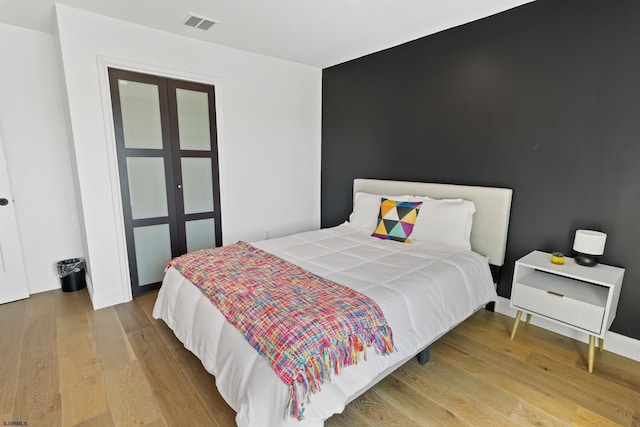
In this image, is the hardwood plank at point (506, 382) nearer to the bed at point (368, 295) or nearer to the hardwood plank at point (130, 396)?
the bed at point (368, 295)

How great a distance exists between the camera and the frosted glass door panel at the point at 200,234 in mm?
3346

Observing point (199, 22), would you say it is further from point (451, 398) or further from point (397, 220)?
point (451, 398)

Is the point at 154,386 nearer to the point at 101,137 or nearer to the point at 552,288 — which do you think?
the point at 101,137

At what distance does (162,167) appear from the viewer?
304 cm

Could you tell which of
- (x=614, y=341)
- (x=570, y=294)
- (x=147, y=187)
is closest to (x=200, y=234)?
(x=147, y=187)

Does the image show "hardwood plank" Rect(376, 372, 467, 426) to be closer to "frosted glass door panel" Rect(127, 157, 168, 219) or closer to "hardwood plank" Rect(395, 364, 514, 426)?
"hardwood plank" Rect(395, 364, 514, 426)

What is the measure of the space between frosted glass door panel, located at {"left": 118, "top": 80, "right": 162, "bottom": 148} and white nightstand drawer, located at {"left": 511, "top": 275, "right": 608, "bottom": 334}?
336cm

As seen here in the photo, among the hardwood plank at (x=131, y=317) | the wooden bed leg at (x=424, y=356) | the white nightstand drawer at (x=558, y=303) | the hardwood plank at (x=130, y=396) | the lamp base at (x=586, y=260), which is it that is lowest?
the hardwood plank at (x=130, y=396)

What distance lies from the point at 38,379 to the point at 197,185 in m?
1.98

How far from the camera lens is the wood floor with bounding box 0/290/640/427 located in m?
1.62

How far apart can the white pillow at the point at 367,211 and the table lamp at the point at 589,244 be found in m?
1.31

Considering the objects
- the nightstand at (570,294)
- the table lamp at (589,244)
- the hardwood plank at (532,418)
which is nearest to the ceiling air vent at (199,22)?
the nightstand at (570,294)

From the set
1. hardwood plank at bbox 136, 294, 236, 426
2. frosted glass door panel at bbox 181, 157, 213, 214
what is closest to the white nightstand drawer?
hardwood plank at bbox 136, 294, 236, 426

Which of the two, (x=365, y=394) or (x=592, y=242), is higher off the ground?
(x=592, y=242)
